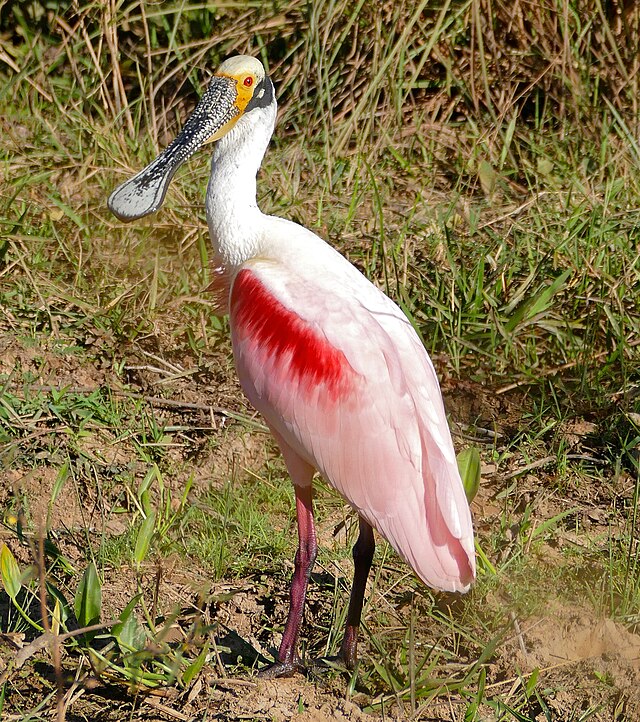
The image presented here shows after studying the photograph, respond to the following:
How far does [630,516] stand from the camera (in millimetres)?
3893

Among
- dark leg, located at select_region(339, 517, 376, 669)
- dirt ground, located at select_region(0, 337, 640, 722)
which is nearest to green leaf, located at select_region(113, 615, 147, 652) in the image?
dirt ground, located at select_region(0, 337, 640, 722)

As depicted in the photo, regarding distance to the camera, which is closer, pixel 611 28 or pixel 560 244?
pixel 560 244

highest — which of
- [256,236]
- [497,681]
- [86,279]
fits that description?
[256,236]

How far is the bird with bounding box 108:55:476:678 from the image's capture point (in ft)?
10.2

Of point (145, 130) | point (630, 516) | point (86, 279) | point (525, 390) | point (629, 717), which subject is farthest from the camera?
point (145, 130)

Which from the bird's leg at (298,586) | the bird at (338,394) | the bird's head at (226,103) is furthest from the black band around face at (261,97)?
the bird's leg at (298,586)

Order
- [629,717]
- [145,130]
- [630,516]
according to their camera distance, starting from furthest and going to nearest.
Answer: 1. [145,130]
2. [630,516]
3. [629,717]

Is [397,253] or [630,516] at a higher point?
[397,253]

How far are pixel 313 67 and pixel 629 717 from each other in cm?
370

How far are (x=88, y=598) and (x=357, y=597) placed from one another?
0.78 m

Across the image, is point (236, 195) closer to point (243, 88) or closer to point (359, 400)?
point (243, 88)

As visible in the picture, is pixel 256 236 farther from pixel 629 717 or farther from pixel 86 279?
pixel 629 717

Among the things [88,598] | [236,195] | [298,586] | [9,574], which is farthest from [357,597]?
[236,195]

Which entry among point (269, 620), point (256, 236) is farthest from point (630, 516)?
point (256, 236)
